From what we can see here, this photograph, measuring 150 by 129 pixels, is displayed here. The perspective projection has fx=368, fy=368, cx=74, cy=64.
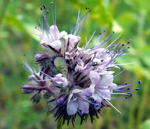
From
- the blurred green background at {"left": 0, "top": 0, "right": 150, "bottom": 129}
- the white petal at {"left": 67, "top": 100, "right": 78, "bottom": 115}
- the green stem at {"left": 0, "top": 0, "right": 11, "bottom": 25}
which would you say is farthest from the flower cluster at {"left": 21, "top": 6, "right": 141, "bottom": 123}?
the green stem at {"left": 0, "top": 0, "right": 11, "bottom": 25}

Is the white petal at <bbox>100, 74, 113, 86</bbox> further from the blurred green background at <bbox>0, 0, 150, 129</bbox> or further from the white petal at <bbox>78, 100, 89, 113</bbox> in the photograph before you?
the blurred green background at <bbox>0, 0, 150, 129</bbox>

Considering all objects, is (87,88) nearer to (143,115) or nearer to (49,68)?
(49,68)

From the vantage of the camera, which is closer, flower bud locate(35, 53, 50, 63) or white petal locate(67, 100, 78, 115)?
white petal locate(67, 100, 78, 115)

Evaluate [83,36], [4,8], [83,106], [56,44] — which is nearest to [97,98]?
[83,106]

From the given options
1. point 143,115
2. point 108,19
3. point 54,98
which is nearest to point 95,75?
point 54,98

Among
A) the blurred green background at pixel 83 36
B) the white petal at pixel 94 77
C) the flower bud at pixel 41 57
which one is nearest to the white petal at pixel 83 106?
the white petal at pixel 94 77

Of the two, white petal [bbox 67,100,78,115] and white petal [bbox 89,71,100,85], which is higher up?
white petal [bbox 89,71,100,85]

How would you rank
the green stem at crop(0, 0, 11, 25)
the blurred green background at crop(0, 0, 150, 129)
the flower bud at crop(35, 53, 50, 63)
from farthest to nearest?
1. the blurred green background at crop(0, 0, 150, 129)
2. the green stem at crop(0, 0, 11, 25)
3. the flower bud at crop(35, 53, 50, 63)
